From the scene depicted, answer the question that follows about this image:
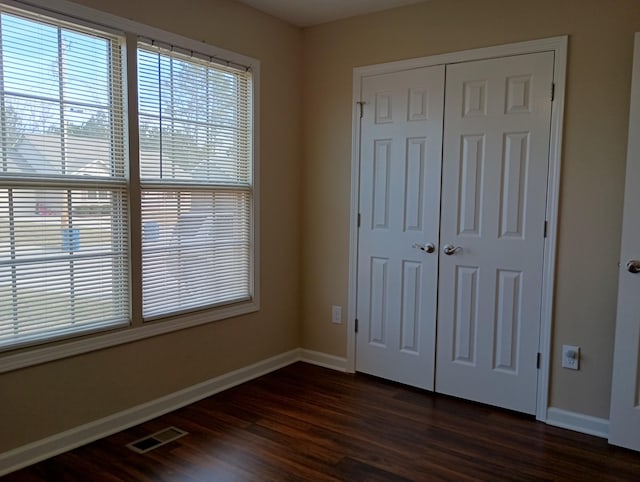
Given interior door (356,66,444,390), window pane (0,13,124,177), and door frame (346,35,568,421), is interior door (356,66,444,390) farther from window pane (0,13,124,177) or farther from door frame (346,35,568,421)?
window pane (0,13,124,177)

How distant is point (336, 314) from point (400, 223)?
90 cm

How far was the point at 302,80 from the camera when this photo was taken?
388 centimetres

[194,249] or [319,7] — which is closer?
[194,249]

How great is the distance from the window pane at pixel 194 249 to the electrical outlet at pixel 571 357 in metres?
2.05

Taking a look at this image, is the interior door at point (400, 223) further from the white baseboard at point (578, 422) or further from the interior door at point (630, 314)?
the interior door at point (630, 314)

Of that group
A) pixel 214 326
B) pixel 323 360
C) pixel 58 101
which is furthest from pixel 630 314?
pixel 58 101

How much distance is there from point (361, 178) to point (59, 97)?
1.97m

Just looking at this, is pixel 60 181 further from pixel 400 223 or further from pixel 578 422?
pixel 578 422

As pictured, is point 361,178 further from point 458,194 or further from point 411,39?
point 411,39

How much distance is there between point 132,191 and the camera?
276 cm

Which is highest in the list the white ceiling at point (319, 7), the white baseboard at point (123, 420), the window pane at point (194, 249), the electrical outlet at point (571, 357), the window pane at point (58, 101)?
the white ceiling at point (319, 7)

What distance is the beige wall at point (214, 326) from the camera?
2.46 meters

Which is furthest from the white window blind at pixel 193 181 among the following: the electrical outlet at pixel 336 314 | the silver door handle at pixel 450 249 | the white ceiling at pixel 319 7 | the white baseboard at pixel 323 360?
the silver door handle at pixel 450 249

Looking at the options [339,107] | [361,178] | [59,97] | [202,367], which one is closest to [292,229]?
[361,178]
